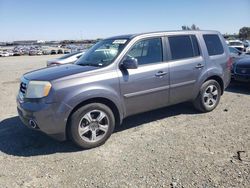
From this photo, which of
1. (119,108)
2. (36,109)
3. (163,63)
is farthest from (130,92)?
(36,109)

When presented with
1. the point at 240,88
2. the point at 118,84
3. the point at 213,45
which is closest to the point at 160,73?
the point at 118,84

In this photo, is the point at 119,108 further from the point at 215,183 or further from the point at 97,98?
the point at 215,183

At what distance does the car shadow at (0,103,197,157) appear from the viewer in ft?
14.0

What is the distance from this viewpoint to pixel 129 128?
5.17 metres

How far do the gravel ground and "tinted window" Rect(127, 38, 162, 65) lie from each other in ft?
4.41

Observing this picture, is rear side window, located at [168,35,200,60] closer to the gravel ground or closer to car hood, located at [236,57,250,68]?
the gravel ground

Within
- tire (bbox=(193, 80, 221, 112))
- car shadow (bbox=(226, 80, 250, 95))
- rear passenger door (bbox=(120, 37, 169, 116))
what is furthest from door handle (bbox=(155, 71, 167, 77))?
car shadow (bbox=(226, 80, 250, 95))

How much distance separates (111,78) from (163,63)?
120 centimetres

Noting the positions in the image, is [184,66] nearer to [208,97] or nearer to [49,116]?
[208,97]

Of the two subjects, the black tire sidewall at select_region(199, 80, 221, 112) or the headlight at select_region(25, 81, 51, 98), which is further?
the black tire sidewall at select_region(199, 80, 221, 112)

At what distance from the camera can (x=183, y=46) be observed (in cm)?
539

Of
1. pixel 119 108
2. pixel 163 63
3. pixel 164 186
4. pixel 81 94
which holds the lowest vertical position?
pixel 164 186

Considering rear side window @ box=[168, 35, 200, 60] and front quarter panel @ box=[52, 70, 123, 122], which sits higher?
rear side window @ box=[168, 35, 200, 60]

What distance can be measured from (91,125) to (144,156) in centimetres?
101
